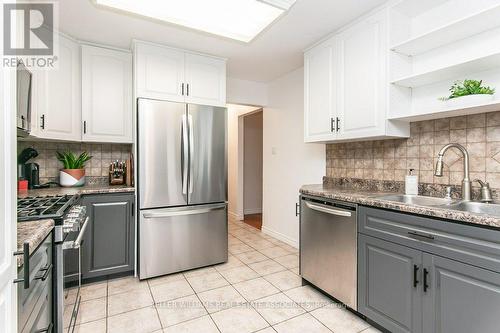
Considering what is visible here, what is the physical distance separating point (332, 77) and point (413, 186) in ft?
3.96

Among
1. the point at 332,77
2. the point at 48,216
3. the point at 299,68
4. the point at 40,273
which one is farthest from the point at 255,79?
the point at 40,273

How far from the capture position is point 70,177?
8.87ft

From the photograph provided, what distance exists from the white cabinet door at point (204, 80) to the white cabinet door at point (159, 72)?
8cm

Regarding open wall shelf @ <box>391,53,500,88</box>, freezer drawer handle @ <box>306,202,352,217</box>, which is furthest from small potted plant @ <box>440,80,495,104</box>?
freezer drawer handle @ <box>306,202,352,217</box>

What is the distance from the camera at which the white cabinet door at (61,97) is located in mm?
2373

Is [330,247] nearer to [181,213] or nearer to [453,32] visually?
[181,213]

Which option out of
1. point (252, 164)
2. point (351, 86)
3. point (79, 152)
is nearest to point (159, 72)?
point (79, 152)

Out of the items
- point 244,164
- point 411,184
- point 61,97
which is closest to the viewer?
point 411,184

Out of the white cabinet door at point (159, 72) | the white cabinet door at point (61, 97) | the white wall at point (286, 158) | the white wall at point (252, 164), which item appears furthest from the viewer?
the white wall at point (252, 164)

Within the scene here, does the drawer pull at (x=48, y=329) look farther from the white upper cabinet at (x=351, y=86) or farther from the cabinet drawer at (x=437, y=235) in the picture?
the white upper cabinet at (x=351, y=86)

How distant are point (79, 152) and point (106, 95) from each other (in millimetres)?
759

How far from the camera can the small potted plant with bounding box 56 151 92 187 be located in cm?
269

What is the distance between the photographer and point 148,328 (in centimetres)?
186

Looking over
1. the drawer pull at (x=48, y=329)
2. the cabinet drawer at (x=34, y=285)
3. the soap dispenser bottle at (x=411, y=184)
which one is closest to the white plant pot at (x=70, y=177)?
the cabinet drawer at (x=34, y=285)
